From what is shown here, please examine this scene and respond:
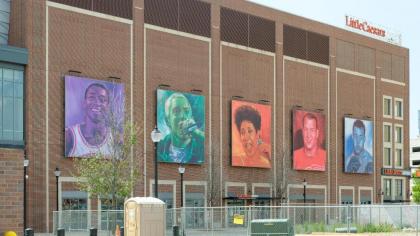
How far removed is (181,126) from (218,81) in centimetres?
814

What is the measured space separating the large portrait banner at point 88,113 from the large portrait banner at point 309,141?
28981 mm

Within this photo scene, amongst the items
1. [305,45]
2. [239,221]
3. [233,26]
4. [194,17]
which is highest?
[194,17]

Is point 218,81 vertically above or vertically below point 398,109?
above

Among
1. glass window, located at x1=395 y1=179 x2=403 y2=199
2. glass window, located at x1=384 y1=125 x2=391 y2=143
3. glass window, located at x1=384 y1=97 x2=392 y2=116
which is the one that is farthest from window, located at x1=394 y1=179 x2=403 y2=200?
glass window, located at x1=384 y1=97 x2=392 y2=116

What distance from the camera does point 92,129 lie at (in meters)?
71.2

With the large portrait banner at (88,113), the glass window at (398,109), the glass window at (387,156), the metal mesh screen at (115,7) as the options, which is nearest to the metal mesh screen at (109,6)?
the metal mesh screen at (115,7)

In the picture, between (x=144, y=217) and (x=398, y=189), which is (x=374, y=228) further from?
(x=398, y=189)

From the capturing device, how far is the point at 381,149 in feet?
364

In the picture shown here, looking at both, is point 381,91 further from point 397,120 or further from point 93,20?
point 93,20

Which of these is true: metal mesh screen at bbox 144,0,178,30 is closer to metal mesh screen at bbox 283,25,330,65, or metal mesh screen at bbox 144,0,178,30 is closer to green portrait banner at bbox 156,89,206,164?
green portrait banner at bbox 156,89,206,164

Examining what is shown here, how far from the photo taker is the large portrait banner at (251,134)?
286 feet

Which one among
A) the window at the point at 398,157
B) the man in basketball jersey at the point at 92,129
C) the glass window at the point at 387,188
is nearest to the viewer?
the man in basketball jersey at the point at 92,129

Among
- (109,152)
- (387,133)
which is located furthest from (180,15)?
(387,133)

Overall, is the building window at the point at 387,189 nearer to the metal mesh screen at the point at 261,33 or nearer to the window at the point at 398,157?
the window at the point at 398,157
